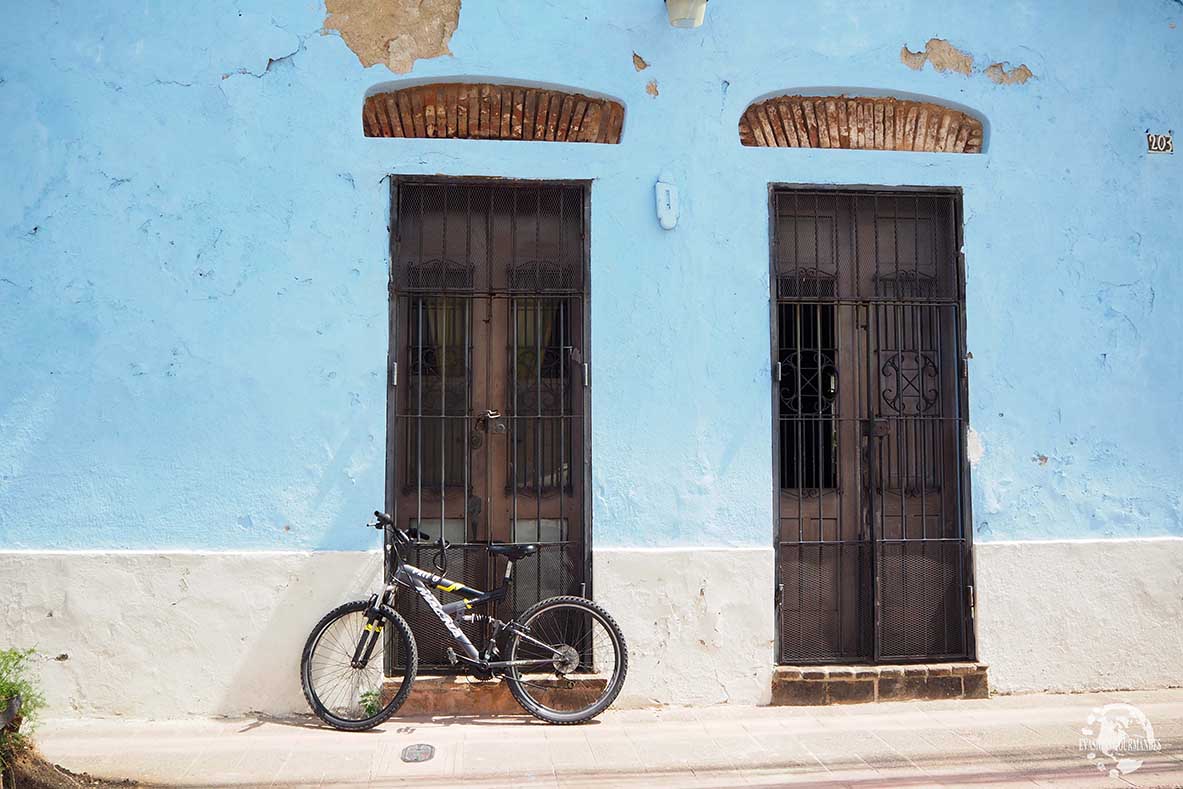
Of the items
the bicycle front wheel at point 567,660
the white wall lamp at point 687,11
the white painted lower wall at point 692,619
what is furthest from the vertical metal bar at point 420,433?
the white wall lamp at point 687,11

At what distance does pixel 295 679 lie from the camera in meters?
5.48

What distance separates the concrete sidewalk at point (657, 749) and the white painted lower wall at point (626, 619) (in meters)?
0.17

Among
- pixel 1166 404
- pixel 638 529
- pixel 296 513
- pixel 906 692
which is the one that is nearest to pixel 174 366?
pixel 296 513

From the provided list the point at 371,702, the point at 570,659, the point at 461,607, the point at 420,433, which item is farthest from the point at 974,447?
the point at 371,702

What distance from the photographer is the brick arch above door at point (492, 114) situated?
19.2ft

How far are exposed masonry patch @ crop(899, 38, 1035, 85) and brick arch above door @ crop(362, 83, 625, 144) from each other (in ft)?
5.75

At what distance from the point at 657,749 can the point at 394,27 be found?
4113 millimetres

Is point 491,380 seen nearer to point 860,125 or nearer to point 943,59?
point 860,125

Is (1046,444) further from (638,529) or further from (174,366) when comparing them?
(174,366)

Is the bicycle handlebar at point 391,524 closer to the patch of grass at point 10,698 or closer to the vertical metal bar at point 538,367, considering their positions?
the vertical metal bar at point 538,367

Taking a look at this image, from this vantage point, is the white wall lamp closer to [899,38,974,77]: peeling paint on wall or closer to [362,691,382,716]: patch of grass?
[899,38,974,77]: peeling paint on wall

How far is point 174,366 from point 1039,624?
510cm

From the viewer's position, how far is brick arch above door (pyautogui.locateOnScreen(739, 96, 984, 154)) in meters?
6.11

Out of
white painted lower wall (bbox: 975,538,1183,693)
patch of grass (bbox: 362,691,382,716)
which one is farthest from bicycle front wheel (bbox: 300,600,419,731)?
white painted lower wall (bbox: 975,538,1183,693)
